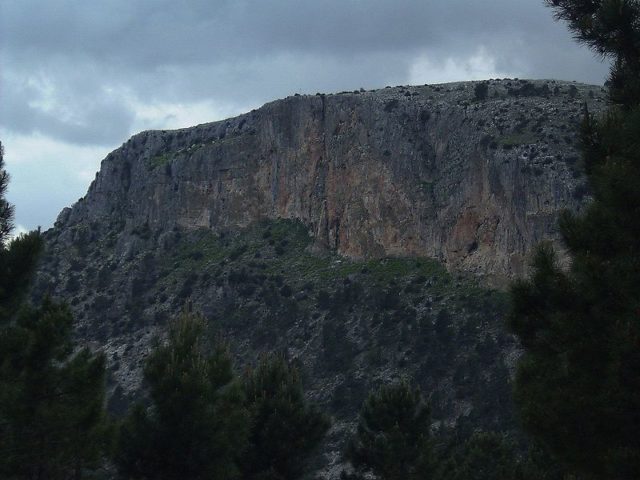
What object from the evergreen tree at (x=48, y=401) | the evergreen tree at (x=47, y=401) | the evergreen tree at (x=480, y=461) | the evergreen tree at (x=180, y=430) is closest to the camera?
the evergreen tree at (x=47, y=401)

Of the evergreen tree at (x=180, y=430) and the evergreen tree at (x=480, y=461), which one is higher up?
the evergreen tree at (x=180, y=430)

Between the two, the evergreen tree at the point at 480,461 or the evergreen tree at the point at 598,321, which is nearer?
the evergreen tree at the point at 598,321

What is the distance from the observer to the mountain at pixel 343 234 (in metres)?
56.2

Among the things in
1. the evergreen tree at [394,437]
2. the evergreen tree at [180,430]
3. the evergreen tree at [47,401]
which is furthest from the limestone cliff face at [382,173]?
the evergreen tree at [47,401]

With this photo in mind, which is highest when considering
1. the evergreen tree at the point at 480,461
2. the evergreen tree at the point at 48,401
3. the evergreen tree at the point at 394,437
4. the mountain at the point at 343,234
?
the mountain at the point at 343,234

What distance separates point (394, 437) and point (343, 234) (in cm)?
4842

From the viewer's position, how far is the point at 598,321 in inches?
387

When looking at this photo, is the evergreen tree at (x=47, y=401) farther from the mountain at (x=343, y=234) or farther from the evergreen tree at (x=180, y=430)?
the mountain at (x=343, y=234)

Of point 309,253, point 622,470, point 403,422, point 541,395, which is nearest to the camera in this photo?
point 622,470

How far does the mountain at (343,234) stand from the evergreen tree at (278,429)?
24.3 m

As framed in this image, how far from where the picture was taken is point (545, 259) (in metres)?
11.0

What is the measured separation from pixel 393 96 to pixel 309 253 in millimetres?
15512

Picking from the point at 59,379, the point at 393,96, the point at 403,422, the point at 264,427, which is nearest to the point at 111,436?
the point at 59,379

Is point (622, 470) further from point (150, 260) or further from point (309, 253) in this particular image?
point (150, 260)
